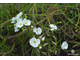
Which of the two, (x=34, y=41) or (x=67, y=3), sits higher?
(x=67, y=3)

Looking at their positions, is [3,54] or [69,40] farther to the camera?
[69,40]

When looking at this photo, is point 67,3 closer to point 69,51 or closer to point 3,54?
point 69,51

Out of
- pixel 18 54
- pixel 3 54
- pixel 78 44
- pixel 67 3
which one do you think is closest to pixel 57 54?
pixel 78 44

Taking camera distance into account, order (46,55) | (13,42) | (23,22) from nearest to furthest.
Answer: (23,22)
(46,55)
(13,42)

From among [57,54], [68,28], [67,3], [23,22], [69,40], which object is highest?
[67,3]

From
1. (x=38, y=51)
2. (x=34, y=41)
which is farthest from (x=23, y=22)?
(x=38, y=51)

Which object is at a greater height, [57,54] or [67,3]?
[67,3]

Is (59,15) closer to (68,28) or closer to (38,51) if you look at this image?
(68,28)

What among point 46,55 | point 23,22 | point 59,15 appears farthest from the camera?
point 59,15

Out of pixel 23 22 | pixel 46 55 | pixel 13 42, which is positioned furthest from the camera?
pixel 13 42
